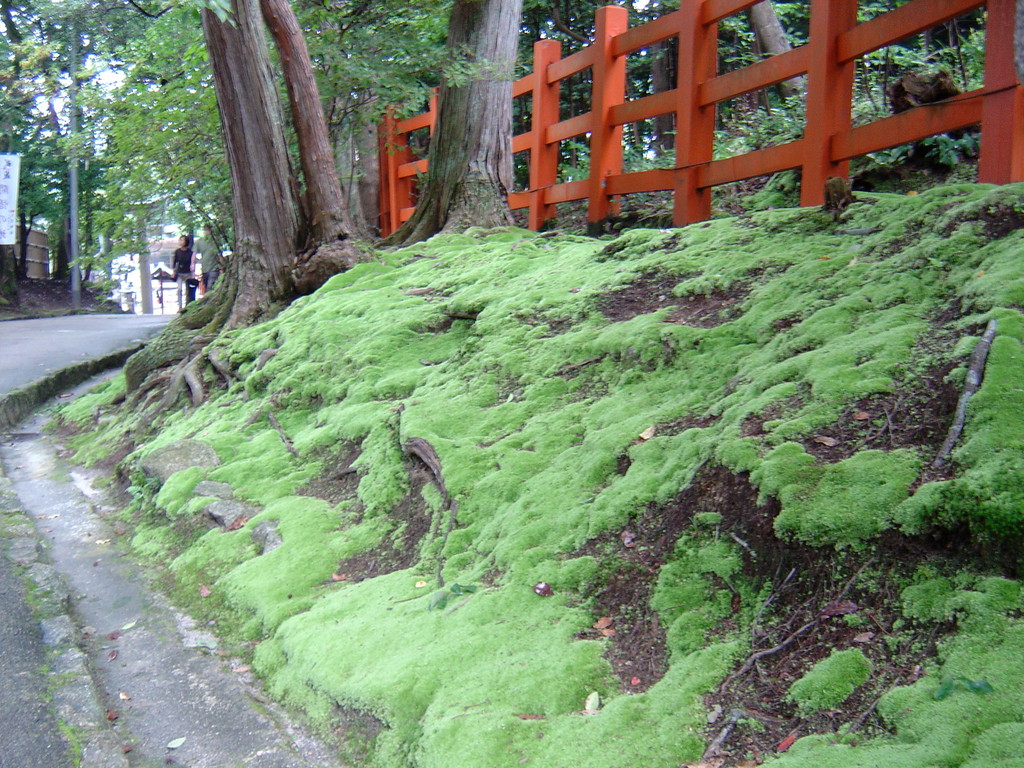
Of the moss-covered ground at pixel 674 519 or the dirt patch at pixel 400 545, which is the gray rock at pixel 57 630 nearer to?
the moss-covered ground at pixel 674 519

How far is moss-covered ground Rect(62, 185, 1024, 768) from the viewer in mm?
2607

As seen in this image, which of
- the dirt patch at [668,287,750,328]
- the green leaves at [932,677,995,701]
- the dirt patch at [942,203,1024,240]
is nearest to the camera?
the green leaves at [932,677,995,701]

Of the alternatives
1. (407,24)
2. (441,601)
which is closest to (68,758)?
(441,601)

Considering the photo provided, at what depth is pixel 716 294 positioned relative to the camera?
529 cm

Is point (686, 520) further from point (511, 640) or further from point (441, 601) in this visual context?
point (441, 601)

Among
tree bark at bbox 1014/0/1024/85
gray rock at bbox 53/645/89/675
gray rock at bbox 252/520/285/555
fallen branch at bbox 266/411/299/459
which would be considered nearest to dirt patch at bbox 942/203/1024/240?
tree bark at bbox 1014/0/1024/85

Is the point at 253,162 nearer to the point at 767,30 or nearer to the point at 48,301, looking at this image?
the point at 767,30

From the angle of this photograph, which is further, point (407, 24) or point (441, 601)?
point (407, 24)

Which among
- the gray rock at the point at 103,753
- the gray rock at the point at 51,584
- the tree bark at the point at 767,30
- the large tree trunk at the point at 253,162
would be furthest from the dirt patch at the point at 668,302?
the tree bark at the point at 767,30

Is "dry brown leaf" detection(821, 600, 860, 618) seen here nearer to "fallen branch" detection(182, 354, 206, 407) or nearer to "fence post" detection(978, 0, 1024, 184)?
"fence post" detection(978, 0, 1024, 184)

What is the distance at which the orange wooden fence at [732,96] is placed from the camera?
15.6 ft

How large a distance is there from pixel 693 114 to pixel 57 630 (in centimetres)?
565

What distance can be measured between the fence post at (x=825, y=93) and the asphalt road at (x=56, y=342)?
30.8 feet

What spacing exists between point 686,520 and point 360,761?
4.98 feet
